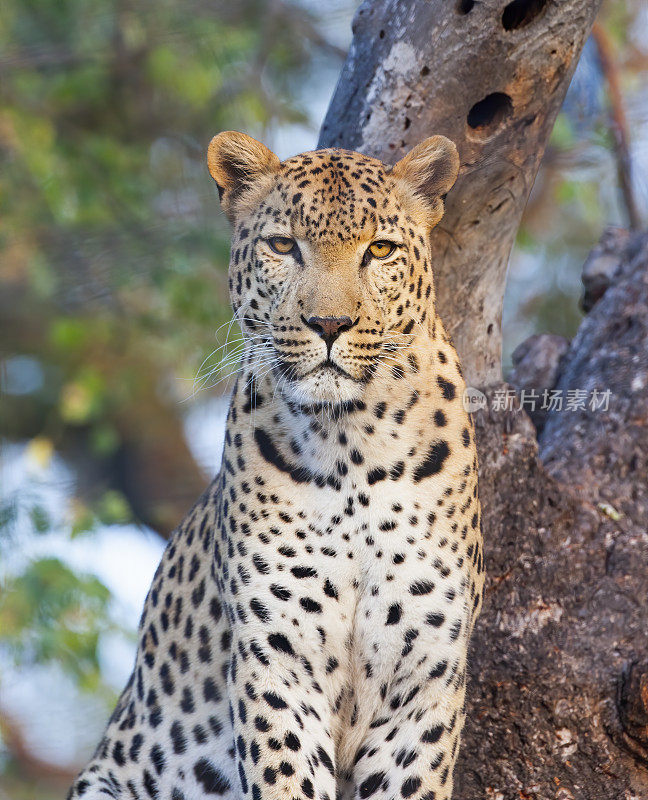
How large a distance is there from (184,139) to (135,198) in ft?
3.20

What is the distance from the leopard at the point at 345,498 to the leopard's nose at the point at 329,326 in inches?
Result: 3.4

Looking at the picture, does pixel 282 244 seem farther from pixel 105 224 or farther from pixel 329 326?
pixel 105 224

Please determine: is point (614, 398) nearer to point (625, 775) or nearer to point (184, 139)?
point (625, 775)

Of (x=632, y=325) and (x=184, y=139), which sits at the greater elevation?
(x=184, y=139)

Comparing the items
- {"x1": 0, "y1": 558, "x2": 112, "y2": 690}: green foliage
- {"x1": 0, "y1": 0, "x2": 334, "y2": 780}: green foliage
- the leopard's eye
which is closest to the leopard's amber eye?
the leopard's eye

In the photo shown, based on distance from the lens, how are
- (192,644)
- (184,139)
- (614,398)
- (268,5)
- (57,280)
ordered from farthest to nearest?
(184,139) < (268,5) < (57,280) < (614,398) < (192,644)

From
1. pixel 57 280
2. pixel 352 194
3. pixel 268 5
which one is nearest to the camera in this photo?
pixel 352 194

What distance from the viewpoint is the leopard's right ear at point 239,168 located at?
170 inches

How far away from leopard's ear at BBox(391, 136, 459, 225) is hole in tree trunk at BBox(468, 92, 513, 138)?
913 mm

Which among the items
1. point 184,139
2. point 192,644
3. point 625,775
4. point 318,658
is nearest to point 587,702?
point 625,775

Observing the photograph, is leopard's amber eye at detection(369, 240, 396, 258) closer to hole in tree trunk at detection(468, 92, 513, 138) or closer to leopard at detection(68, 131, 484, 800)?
leopard at detection(68, 131, 484, 800)

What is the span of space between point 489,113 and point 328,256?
1695mm

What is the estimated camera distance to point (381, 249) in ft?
13.3

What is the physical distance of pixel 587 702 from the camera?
4.89 m
